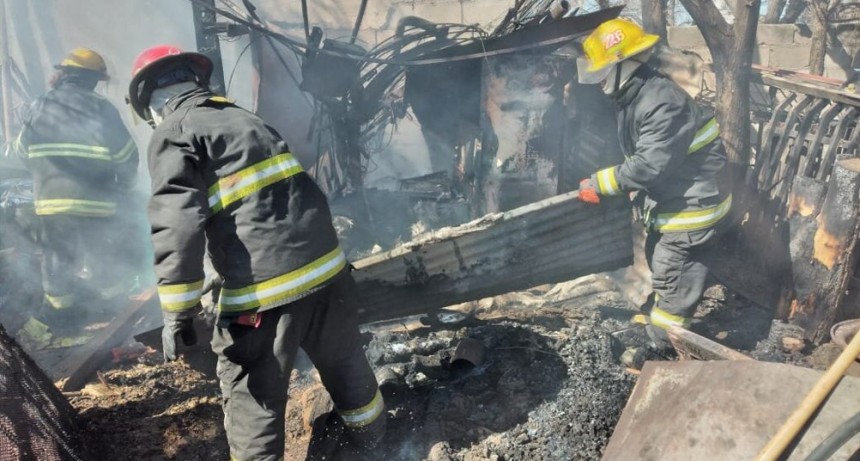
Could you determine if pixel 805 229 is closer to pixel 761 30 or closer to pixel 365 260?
pixel 365 260

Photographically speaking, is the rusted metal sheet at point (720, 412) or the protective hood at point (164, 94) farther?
the protective hood at point (164, 94)

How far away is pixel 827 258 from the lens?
4035 mm

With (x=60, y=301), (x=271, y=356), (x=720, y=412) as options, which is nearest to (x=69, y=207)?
(x=60, y=301)

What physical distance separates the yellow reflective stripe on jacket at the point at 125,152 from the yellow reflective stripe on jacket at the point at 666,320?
4.96m

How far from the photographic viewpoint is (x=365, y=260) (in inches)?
157

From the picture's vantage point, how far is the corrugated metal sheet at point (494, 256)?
4.02m

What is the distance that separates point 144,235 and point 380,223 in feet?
8.72

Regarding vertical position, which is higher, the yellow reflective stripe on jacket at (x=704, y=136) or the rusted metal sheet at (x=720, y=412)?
the yellow reflective stripe on jacket at (x=704, y=136)

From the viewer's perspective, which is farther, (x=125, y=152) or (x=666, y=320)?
(x=125, y=152)

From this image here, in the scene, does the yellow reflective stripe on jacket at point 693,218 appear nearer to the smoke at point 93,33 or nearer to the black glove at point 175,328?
the black glove at point 175,328

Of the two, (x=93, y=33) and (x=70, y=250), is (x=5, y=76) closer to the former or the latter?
(x=93, y=33)

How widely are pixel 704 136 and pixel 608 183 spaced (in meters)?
0.72

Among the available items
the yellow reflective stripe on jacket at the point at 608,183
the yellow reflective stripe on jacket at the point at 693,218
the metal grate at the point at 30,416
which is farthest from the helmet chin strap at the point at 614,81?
the metal grate at the point at 30,416

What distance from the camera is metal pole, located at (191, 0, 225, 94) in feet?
19.0
